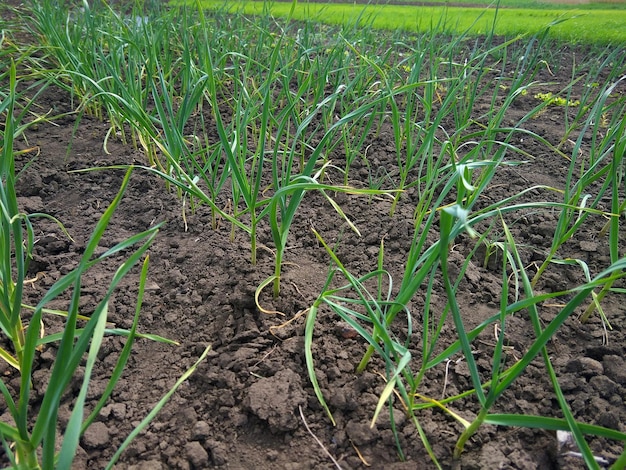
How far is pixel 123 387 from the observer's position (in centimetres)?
90

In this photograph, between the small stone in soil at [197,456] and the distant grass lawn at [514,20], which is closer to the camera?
the small stone in soil at [197,456]

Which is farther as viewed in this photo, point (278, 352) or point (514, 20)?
point (514, 20)

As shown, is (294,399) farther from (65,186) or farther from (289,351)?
(65,186)

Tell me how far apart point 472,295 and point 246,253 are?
58 cm

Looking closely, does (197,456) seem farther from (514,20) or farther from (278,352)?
(514,20)

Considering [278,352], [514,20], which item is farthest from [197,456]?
[514,20]

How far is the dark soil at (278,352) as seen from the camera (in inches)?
31.5

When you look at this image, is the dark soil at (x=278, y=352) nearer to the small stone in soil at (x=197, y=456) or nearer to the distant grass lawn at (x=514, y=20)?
the small stone in soil at (x=197, y=456)

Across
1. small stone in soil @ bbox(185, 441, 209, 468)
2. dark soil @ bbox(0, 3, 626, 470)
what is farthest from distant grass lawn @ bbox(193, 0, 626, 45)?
small stone in soil @ bbox(185, 441, 209, 468)

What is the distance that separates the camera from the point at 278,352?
96 centimetres

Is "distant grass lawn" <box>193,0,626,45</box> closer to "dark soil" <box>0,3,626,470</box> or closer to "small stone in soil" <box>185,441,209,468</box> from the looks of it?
"dark soil" <box>0,3,626,470</box>

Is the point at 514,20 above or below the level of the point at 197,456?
above

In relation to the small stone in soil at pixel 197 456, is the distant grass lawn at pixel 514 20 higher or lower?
higher

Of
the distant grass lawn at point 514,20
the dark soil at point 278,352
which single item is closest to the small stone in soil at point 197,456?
the dark soil at point 278,352
